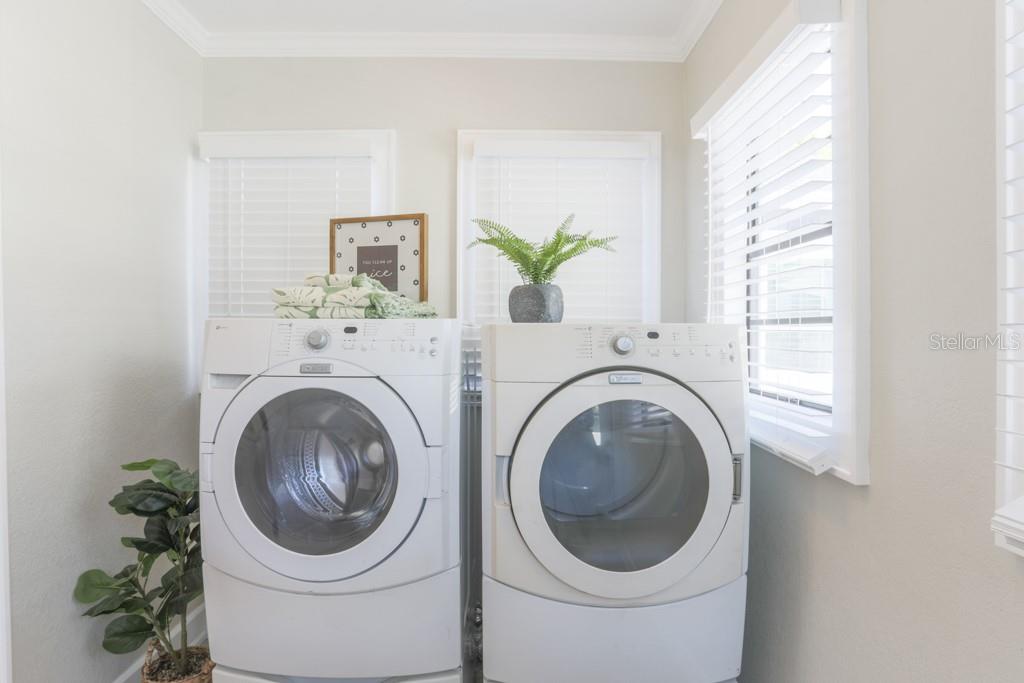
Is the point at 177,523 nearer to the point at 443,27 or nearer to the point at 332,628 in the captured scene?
the point at 332,628

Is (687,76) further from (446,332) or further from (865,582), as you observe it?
(865,582)

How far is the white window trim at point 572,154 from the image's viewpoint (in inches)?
82.7

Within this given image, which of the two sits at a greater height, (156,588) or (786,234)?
(786,234)

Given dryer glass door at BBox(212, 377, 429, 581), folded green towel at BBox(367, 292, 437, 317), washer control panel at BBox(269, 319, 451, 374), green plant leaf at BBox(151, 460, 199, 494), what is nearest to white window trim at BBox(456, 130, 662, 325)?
folded green towel at BBox(367, 292, 437, 317)

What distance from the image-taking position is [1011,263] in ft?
2.36

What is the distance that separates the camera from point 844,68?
109cm

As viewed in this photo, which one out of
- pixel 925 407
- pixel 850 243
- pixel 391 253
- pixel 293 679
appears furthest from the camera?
pixel 391 253

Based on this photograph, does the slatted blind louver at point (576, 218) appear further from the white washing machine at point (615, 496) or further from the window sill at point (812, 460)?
the window sill at point (812, 460)

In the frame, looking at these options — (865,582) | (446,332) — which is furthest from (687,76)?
(865,582)

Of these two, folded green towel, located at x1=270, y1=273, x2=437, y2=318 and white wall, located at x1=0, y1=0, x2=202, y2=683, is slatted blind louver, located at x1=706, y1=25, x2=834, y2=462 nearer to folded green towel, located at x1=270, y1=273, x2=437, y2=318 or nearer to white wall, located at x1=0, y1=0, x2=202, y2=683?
folded green towel, located at x1=270, y1=273, x2=437, y2=318

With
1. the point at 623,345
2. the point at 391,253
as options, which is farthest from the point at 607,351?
the point at 391,253

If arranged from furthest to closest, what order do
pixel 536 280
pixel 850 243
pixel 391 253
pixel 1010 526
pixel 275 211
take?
1. pixel 275 211
2. pixel 391 253
3. pixel 536 280
4. pixel 850 243
5. pixel 1010 526

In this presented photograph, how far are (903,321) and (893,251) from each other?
0.14 metres

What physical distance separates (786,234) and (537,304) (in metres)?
0.72
